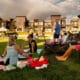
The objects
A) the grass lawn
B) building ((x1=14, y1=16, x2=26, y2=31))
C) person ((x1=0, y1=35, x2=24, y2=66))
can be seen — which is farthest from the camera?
building ((x1=14, y1=16, x2=26, y2=31))

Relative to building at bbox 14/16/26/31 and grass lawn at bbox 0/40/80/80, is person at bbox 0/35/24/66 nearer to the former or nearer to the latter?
grass lawn at bbox 0/40/80/80

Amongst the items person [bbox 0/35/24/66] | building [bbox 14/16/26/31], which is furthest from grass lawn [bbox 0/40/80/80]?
building [bbox 14/16/26/31]

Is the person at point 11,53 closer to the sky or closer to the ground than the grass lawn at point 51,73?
closer to the sky

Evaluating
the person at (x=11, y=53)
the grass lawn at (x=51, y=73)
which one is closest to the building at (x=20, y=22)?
the person at (x=11, y=53)

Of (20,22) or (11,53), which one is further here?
(20,22)

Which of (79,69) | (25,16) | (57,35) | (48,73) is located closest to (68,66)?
(79,69)

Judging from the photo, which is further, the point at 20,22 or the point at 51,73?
the point at 20,22

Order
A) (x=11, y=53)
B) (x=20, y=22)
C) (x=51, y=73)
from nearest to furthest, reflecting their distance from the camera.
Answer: (x=51, y=73)
(x=11, y=53)
(x=20, y=22)

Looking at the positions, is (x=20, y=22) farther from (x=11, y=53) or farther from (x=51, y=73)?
(x=51, y=73)

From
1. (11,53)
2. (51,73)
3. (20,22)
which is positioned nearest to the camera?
(51,73)

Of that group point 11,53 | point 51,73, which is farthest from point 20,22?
point 51,73

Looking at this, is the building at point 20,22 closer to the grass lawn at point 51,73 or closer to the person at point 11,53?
the person at point 11,53

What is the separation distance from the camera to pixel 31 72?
904 centimetres

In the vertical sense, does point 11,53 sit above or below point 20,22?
above
